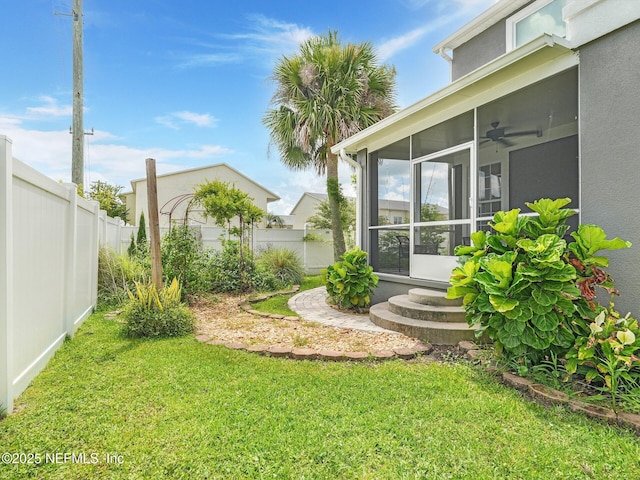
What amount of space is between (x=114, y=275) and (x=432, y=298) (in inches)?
254

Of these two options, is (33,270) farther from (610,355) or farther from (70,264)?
(610,355)

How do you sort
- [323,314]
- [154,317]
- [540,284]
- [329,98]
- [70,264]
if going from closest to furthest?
[540,284] → [70,264] → [154,317] → [323,314] → [329,98]

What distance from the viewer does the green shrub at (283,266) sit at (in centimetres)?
1026

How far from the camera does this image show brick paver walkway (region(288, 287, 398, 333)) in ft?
18.5

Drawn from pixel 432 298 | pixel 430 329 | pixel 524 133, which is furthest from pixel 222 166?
pixel 430 329

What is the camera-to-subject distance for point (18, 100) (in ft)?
29.6

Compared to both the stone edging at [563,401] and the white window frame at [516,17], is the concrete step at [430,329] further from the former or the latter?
the white window frame at [516,17]

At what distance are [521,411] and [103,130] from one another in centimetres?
1439

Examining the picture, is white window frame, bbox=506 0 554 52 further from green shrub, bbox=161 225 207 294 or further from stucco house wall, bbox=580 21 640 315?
green shrub, bbox=161 225 207 294

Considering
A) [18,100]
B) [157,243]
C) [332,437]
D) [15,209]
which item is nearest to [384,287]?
[157,243]

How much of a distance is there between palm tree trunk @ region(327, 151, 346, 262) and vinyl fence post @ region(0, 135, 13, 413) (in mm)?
8401

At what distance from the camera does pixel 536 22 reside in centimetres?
670

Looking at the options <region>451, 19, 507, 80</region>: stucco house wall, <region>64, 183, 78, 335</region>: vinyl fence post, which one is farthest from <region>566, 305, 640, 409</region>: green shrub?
<region>451, 19, 507, 80</region>: stucco house wall

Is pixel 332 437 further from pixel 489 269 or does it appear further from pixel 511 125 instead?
pixel 511 125
